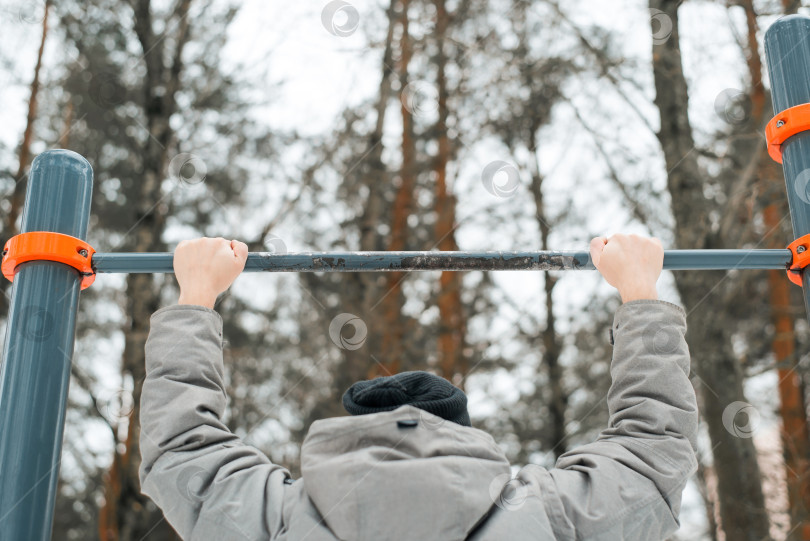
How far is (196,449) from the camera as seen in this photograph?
1425mm

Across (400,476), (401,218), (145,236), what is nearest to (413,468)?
(400,476)

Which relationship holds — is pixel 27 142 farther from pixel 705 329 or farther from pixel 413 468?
pixel 413 468

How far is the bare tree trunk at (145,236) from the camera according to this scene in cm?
571

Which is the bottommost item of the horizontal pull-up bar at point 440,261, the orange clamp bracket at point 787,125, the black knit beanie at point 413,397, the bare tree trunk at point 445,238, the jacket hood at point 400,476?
the jacket hood at point 400,476

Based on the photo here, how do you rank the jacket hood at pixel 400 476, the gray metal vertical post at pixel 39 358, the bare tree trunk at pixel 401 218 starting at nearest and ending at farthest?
the jacket hood at pixel 400 476, the gray metal vertical post at pixel 39 358, the bare tree trunk at pixel 401 218

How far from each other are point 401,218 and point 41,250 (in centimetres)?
790

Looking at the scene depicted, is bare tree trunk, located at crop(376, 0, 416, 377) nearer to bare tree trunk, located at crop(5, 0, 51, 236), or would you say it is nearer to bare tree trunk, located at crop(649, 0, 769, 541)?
bare tree trunk, located at crop(649, 0, 769, 541)

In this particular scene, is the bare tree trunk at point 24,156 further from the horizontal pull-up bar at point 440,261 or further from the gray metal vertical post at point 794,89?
the gray metal vertical post at point 794,89

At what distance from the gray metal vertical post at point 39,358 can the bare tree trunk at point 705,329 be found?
417cm

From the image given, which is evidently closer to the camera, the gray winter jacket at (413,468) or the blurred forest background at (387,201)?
the gray winter jacket at (413,468)

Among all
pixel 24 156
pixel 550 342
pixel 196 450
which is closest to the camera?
pixel 196 450

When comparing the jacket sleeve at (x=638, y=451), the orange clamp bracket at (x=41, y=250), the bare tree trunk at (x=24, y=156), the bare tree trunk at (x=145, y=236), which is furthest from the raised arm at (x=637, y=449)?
the bare tree trunk at (x=24, y=156)

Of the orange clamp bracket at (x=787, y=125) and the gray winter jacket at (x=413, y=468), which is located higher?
the orange clamp bracket at (x=787, y=125)

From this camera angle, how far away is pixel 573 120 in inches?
363
